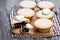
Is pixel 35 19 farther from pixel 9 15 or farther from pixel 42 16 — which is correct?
pixel 9 15

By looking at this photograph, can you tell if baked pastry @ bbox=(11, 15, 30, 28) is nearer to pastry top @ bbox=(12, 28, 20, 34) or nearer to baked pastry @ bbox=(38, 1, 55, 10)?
pastry top @ bbox=(12, 28, 20, 34)

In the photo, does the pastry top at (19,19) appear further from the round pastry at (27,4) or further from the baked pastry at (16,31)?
the round pastry at (27,4)

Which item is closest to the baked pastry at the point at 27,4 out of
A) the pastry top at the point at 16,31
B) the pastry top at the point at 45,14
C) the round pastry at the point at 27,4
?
the round pastry at the point at 27,4

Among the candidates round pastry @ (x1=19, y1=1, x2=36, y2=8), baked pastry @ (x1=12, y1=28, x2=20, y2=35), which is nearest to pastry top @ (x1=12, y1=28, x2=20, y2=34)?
baked pastry @ (x1=12, y1=28, x2=20, y2=35)

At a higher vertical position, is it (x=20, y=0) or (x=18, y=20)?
(x=20, y=0)

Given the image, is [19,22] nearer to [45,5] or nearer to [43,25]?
[43,25]

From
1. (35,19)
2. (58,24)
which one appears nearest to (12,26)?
(35,19)

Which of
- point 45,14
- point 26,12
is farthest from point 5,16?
point 45,14

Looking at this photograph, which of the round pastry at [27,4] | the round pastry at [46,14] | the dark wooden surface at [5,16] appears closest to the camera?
the dark wooden surface at [5,16]
